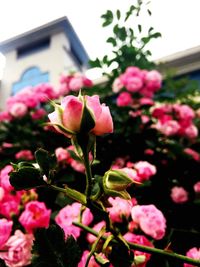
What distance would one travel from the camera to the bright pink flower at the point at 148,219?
81 centimetres

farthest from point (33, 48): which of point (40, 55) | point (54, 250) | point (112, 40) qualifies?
point (54, 250)

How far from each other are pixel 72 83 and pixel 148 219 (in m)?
1.51

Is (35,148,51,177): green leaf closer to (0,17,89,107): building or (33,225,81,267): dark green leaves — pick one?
(33,225,81,267): dark green leaves

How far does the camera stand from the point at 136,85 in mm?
1901

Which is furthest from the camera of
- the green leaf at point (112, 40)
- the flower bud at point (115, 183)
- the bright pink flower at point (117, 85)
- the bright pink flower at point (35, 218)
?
the green leaf at point (112, 40)

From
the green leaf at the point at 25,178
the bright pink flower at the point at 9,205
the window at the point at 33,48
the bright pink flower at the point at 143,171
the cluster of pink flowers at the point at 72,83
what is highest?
the window at the point at 33,48

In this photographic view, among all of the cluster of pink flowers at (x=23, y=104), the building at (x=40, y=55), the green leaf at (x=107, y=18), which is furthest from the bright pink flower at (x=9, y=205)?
the building at (x=40, y=55)

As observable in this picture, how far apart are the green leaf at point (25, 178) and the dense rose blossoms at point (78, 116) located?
2.7 inches

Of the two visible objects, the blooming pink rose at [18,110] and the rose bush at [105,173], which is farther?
the blooming pink rose at [18,110]

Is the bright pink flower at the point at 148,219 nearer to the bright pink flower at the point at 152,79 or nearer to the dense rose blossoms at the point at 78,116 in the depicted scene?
the dense rose blossoms at the point at 78,116

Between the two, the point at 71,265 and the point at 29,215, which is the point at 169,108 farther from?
the point at 71,265

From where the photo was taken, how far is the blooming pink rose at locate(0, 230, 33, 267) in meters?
0.78

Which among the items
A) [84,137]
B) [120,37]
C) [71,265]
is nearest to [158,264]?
[71,265]

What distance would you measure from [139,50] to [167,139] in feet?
2.03
